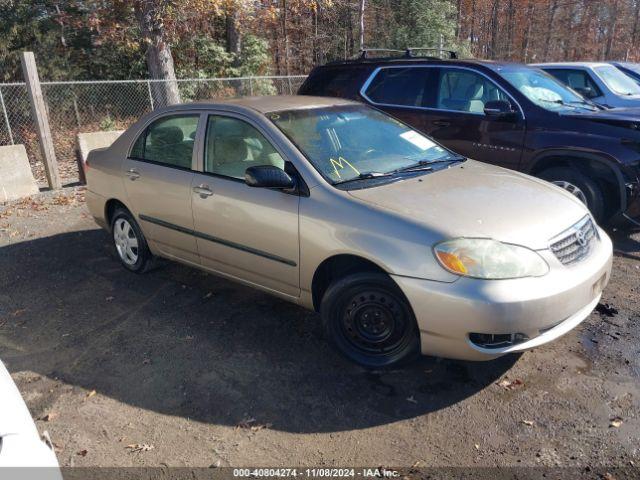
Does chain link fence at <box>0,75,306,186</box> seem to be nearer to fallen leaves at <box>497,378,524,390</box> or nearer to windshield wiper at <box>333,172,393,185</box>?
windshield wiper at <box>333,172,393,185</box>

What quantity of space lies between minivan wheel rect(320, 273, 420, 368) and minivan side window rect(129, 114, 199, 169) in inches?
72.6

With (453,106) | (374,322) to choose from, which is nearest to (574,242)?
(374,322)

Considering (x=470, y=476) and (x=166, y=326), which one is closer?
(x=470, y=476)

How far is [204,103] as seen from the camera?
14.7ft

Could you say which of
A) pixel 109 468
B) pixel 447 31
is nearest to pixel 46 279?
pixel 109 468

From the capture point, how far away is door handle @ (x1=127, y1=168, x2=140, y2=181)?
4.89 meters

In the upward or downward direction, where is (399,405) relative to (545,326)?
downward

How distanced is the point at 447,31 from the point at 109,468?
78.2ft

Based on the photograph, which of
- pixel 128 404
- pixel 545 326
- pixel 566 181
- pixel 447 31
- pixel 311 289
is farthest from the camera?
pixel 447 31

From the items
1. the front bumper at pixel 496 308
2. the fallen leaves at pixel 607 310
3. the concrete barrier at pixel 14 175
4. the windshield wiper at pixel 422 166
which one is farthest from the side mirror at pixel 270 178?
the concrete barrier at pixel 14 175

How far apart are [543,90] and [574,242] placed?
371cm

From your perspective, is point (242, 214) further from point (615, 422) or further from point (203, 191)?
point (615, 422)

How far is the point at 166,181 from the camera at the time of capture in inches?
180

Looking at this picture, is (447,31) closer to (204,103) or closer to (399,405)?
(204,103)
